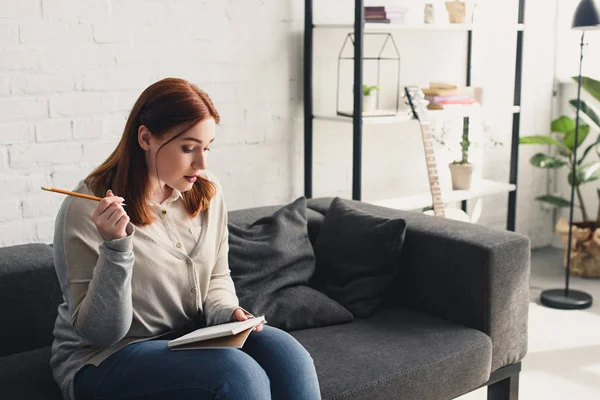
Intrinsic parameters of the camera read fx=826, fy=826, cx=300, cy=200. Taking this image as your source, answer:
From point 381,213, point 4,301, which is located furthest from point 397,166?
point 4,301

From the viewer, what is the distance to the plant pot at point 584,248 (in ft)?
13.4

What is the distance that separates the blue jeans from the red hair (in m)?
0.32

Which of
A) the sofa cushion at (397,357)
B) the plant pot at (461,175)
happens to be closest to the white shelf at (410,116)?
the plant pot at (461,175)

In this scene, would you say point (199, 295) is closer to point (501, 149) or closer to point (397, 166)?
point (397, 166)

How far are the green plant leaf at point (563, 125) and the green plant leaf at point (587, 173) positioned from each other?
0.21 metres

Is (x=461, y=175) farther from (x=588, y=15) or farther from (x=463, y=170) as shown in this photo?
(x=588, y=15)

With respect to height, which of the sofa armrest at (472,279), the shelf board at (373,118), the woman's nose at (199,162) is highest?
the woman's nose at (199,162)

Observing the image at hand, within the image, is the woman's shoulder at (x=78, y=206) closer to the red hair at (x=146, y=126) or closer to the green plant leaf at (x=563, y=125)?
the red hair at (x=146, y=126)

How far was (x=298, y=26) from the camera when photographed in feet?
11.2

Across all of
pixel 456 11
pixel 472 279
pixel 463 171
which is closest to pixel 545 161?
pixel 463 171

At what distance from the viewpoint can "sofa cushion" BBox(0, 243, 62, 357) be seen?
2.17m

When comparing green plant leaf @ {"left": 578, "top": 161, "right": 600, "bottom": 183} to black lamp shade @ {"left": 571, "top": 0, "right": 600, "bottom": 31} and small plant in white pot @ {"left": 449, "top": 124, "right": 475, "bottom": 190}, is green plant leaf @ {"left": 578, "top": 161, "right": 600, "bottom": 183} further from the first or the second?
black lamp shade @ {"left": 571, "top": 0, "right": 600, "bottom": 31}

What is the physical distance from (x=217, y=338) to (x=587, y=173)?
2.77 meters

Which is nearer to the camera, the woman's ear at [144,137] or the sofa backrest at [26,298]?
the woman's ear at [144,137]
